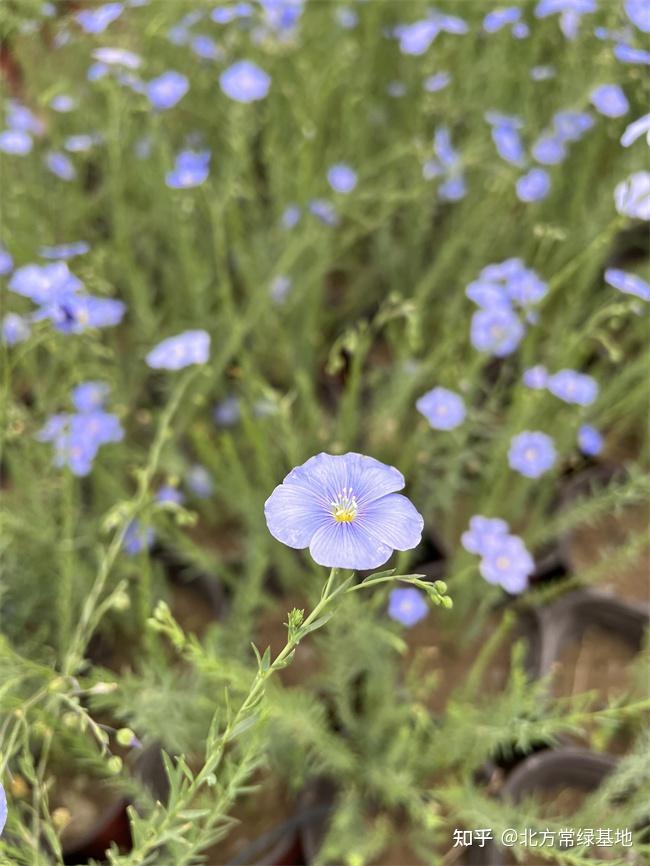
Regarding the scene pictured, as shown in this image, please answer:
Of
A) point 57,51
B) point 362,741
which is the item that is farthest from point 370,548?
point 57,51

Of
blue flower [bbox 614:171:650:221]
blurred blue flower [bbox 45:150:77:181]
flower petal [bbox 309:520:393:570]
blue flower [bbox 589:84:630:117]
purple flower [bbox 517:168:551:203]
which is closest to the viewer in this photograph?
flower petal [bbox 309:520:393:570]

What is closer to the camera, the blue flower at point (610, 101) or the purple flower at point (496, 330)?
the purple flower at point (496, 330)

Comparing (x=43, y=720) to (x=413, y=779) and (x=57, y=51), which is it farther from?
A: (x=57, y=51)

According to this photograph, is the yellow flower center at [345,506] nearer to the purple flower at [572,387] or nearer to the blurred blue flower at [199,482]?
the purple flower at [572,387]

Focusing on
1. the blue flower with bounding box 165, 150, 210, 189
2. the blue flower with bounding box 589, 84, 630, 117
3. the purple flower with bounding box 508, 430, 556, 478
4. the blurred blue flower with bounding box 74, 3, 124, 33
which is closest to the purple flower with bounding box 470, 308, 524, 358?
the purple flower with bounding box 508, 430, 556, 478

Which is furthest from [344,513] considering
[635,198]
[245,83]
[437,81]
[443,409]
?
[437,81]

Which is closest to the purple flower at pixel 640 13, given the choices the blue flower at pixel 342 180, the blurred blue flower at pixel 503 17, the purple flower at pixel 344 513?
the blurred blue flower at pixel 503 17

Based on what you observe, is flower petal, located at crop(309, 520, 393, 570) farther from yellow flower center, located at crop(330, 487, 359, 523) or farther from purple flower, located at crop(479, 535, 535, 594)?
purple flower, located at crop(479, 535, 535, 594)

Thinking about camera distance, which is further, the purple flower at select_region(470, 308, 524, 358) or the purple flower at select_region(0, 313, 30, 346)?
the purple flower at select_region(0, 313, 30, 346)
